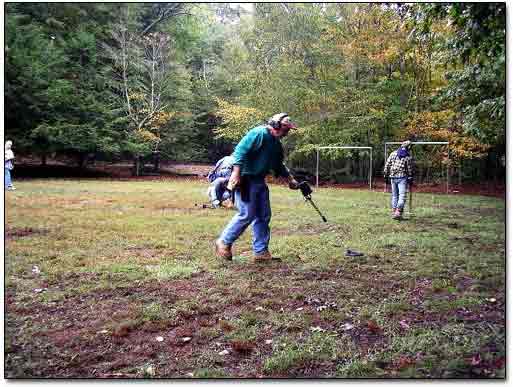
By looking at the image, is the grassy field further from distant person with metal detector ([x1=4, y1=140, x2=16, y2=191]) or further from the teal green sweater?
the teal green sweater

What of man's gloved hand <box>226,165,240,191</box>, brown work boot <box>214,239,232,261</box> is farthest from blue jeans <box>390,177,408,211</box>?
man's gloved hand <box>226,165,240,191</box>

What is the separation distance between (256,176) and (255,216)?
0.99 feet

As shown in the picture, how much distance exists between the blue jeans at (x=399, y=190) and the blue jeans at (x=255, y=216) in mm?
2432

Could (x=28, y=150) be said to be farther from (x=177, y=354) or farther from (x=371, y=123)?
(x=371, y=123)

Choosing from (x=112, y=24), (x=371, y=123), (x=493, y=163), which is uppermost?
(x=112, y=24)

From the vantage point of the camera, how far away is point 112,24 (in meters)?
2.61

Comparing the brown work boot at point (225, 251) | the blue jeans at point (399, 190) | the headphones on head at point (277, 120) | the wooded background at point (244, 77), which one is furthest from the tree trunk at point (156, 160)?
the blue jeans at point (399, 190)

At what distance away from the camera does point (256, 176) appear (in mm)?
3162

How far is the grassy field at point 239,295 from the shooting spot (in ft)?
A: 5.38

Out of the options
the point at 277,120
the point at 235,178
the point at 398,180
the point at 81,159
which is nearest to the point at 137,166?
the point at 81,159

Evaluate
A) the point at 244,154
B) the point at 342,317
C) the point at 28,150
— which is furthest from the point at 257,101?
the point at 342,317

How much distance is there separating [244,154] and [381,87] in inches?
42.4

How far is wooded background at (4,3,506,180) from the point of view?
2.25m

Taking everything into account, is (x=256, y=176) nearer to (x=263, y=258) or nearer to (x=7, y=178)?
(x=263, y=258)
